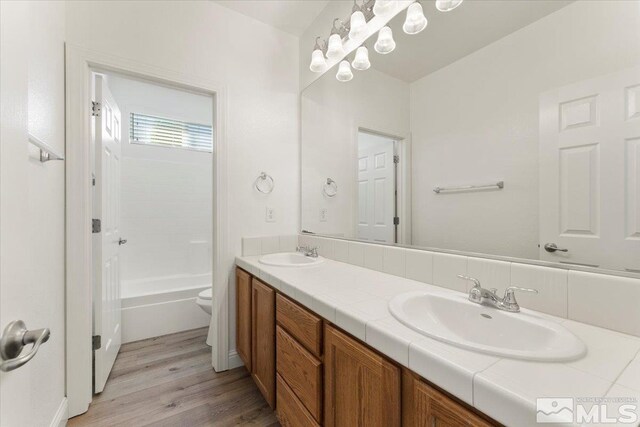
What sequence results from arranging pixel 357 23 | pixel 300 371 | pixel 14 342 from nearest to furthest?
pixel 14 342
pixel 300 371
pixel 357 23

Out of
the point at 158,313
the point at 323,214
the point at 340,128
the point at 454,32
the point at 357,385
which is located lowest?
the point at 158,313

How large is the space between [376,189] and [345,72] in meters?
0.82

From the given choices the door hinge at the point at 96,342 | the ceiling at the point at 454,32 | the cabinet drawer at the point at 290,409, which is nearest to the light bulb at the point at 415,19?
the ceiling at the point at 454,32

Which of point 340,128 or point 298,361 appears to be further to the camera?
point 340,128

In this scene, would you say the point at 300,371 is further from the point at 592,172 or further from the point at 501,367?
the point at 592,172

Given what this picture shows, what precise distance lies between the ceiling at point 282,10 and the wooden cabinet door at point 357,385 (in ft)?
6.86

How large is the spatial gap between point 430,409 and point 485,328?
15.1 inches

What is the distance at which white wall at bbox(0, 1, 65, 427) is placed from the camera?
19.5 inches

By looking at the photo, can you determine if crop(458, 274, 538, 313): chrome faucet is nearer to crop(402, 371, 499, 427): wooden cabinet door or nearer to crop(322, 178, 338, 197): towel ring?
crop(402, 371, 499, 427): wooden cabinet door

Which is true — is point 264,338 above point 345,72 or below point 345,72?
below

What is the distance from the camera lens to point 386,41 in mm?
1425

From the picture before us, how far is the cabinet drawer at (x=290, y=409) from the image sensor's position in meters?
1.03

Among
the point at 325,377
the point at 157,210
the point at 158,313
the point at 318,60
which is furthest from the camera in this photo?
the point at 157,210

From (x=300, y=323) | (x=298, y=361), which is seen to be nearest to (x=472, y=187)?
(x=300, y=323)
